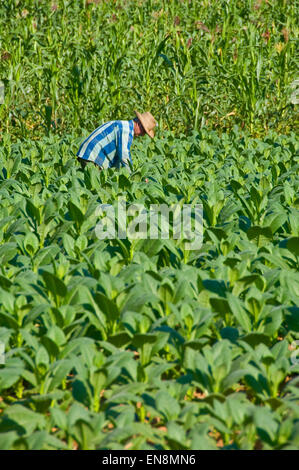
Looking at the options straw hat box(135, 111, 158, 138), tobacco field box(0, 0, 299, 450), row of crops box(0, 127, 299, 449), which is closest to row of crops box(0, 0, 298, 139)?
tobacco field box(0, 0, 299, 450)

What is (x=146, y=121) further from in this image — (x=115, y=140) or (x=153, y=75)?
(x=153, y=75)

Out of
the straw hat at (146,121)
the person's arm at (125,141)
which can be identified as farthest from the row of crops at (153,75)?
the person's arm at (125,141)

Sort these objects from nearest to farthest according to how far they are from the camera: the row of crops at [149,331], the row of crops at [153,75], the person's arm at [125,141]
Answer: the row of crops at [149,331] < the person's arm at [125,141] < the row of crops at [153,75]

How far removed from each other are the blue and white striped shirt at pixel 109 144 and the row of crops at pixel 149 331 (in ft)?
3.70

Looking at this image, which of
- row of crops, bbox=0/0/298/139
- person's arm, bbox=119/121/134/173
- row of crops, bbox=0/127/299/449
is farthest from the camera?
row of crops, bbox=0/0/298/139

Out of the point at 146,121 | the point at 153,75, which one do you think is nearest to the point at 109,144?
the point at 146,121

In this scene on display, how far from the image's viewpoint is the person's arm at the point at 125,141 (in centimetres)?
623

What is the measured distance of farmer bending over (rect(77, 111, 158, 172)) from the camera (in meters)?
6.27

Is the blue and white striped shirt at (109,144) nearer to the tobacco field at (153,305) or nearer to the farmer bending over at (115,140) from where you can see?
the farmer bending over at (115,140)

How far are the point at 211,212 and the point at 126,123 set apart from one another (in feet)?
5.95

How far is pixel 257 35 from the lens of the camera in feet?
34.7

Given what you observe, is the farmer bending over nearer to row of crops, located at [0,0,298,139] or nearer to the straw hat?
the straw hat

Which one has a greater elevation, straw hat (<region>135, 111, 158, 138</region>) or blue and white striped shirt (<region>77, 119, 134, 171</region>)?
straw hat (<region>135, 111, 158, 138</region>)

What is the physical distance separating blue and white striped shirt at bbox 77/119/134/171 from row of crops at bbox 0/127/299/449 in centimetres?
113
